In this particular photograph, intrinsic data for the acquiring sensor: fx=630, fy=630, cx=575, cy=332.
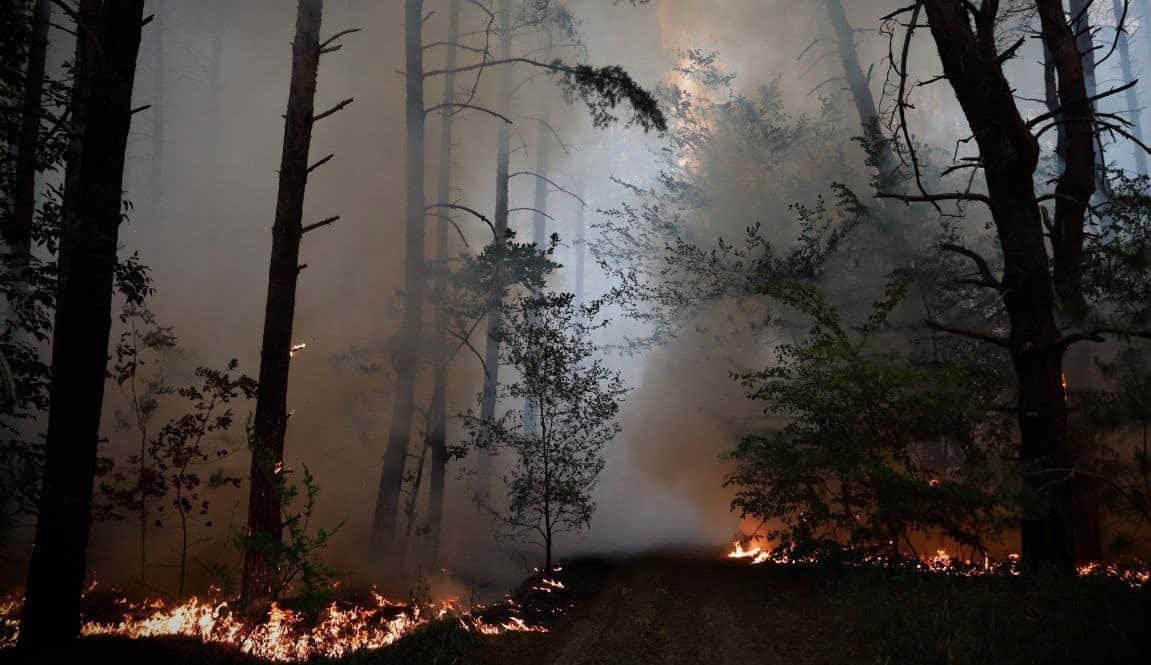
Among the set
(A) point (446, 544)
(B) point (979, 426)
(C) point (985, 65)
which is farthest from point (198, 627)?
(B) point (979, 426)

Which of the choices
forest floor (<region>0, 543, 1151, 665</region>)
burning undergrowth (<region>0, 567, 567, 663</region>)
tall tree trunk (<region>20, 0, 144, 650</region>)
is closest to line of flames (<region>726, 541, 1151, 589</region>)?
forest floor (<region>0, 543, 1151, 665</region>)

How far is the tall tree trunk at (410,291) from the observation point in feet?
38.6

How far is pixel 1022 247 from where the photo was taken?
625 cm

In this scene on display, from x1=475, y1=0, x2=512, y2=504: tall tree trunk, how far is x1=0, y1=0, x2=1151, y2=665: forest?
0.16 meters

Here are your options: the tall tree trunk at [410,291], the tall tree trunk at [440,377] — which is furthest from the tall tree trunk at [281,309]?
the tall tree trunk at [440,377]

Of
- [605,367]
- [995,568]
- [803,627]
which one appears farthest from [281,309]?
[995,568]

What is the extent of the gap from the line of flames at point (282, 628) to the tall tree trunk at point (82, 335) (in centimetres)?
79

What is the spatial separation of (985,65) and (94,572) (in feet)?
51.4

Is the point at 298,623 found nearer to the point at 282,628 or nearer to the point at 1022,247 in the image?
the point at 282,628

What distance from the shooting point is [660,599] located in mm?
8195

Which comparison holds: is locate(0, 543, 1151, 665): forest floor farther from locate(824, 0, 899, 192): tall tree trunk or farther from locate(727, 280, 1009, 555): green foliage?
locate(824, 0, 899, 192): tall tree trunk

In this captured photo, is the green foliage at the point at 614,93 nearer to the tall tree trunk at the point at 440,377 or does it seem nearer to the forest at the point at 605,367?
the forest at the point at 605,367

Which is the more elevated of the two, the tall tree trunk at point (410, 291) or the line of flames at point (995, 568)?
the tall tree trunk at point (410, 291)

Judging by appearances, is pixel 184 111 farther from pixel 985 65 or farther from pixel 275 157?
pixel 985 65
